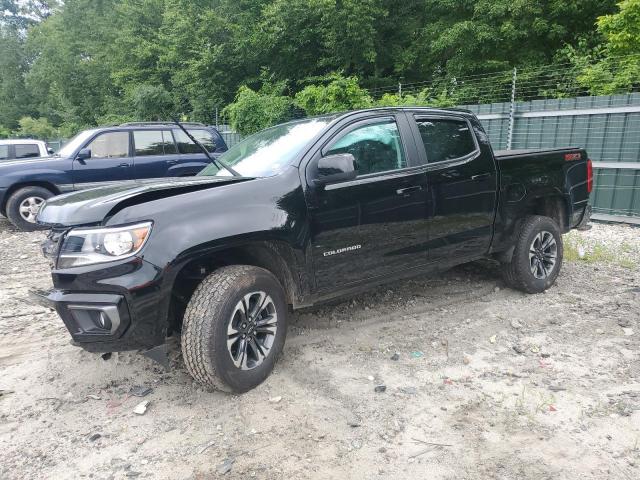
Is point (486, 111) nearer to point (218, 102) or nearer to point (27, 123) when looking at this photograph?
point (218, 102)

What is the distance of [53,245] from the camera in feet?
10.2

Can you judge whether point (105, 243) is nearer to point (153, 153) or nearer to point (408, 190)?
point (408, 190)

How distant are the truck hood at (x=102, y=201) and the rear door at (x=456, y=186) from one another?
5.61ft

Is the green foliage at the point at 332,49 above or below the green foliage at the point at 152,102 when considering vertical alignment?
above

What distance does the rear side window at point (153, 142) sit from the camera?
360 inches

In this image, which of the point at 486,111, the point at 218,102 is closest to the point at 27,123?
the point at 218,102

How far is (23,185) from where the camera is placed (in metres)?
8.52

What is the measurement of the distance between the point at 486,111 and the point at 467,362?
8256mm

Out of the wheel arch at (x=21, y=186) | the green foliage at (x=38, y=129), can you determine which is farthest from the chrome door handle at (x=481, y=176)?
the green foliage at (x=38, y=129)

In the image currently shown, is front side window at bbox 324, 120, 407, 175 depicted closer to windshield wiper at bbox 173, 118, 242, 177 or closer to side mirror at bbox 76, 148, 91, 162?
windshield wiper at bbox 173, 118, 242, 177

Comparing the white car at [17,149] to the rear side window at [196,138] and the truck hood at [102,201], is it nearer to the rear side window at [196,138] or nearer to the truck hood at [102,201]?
the rear side window at [196,138]

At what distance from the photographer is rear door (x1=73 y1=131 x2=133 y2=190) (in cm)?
869

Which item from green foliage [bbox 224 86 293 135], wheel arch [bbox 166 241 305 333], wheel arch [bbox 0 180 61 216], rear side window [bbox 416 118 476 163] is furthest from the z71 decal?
green foliage [bbox 224 86 293 135]

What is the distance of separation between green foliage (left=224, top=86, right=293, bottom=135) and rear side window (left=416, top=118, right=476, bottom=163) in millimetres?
12316
